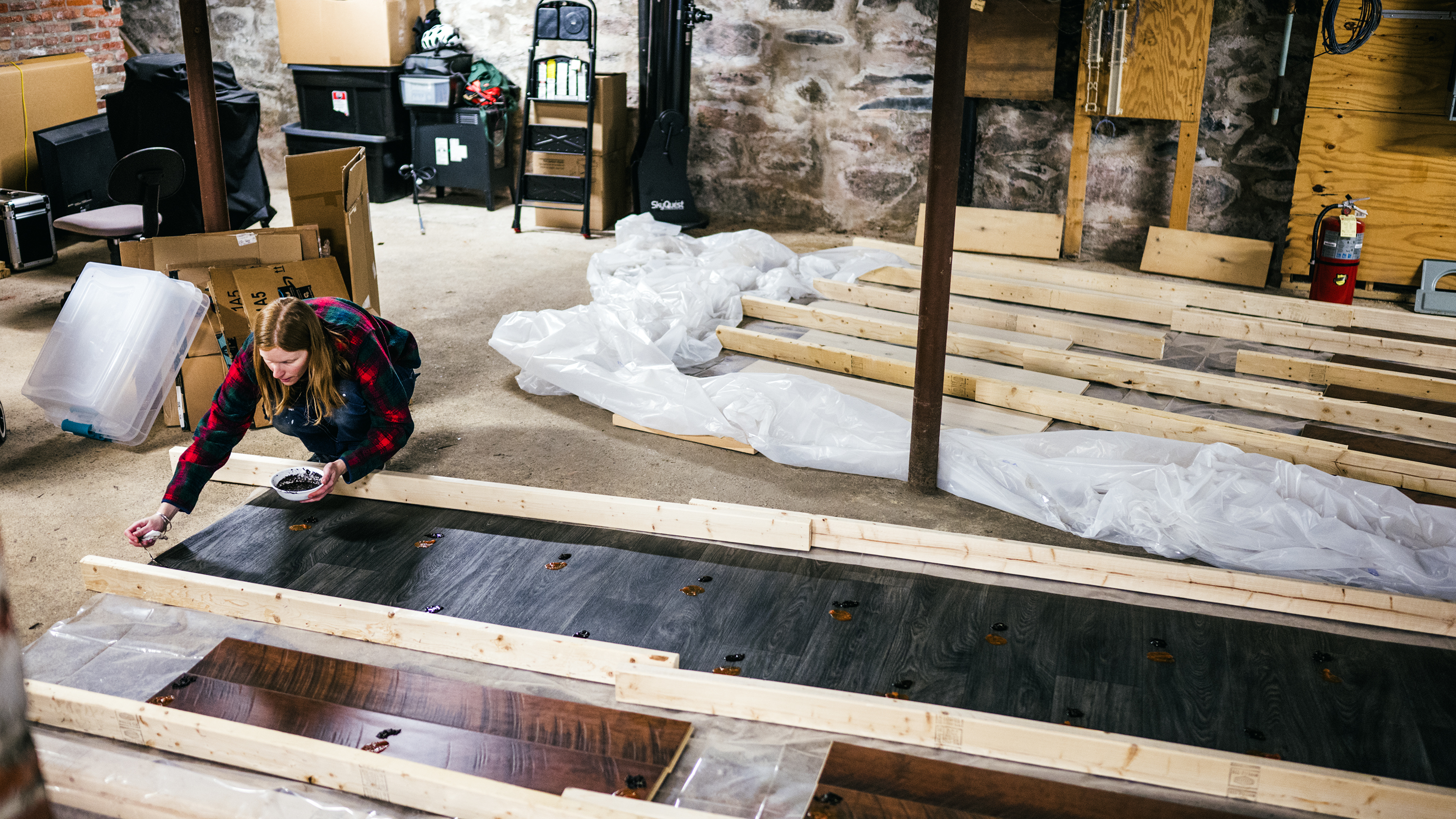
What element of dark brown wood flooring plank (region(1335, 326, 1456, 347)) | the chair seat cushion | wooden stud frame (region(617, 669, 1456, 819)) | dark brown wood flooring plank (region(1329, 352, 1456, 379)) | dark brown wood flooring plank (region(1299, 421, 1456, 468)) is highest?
the chair seat cushion

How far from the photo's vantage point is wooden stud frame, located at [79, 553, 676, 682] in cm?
236

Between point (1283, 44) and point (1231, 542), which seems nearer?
point (1231, 542)

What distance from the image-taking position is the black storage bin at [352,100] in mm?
7188

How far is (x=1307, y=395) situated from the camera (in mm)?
3740

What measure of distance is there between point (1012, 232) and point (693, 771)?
15.2ft

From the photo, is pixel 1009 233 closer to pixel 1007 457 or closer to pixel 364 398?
pixel 1007 457

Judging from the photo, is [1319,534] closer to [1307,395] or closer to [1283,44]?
[1307,395]

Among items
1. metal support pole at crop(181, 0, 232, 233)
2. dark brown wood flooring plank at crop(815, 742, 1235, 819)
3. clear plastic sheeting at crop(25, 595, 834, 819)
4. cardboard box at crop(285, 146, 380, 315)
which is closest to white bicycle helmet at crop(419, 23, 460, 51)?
cardboard box at crop(285, 146, 380, 315)

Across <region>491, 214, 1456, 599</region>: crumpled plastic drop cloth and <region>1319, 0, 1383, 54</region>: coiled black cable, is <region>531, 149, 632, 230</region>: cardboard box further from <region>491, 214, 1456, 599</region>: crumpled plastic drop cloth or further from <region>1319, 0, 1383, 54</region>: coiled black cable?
<region>1319, 0, 1383, 54</region>: coiled black cable

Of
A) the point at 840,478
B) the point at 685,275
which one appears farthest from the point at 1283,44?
the point at 840,478

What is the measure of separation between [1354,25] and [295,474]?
5015 millimetres

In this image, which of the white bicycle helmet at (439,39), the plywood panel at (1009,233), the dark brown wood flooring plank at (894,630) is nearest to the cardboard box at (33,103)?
the white bicycle helmet at (439,39)

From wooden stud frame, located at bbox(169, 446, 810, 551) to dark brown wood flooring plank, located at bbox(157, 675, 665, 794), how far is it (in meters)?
0.92

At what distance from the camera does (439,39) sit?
283 inches
